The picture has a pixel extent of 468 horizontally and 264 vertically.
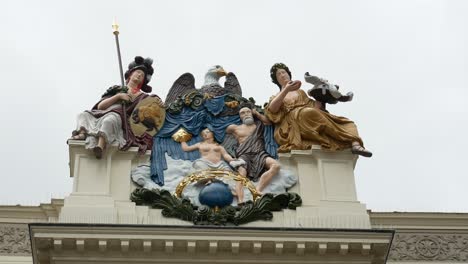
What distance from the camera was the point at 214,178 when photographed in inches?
744

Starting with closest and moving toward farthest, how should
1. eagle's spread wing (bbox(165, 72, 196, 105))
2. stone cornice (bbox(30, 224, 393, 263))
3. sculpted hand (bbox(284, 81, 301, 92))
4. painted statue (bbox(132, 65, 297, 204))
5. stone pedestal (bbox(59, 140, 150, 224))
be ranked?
stone cornice (bbox(30, 224, 393, 263)) → stone pedestal (bbox(59, 140, 150, 224)) → painted statue (bbox(132, 65, 297, 204)) → sculpted hand (bbox(284, 81, 301, 92)) → eagle's spread wing (bbox(165, 72, 196, 105))

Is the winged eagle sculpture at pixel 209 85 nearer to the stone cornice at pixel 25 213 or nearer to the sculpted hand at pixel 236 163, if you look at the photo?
the sculpted hand at pixel 236 163

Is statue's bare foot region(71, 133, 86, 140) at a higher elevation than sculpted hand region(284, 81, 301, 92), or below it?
below

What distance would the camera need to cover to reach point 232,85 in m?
21.0

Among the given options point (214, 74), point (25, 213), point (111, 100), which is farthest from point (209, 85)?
point (25, 213)

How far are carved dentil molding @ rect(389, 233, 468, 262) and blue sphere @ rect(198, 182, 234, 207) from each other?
3.59 metres

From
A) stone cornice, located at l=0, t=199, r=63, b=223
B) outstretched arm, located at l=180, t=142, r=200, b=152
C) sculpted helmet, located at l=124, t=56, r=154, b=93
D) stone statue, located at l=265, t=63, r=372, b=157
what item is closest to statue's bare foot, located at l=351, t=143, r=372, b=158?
stone statue, located at l=265, t=63, r=372, b=157

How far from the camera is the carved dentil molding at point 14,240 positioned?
19.8m

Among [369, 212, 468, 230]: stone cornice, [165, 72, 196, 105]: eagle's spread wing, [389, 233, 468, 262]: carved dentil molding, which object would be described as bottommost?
[389, 233, 468, 262]: carved dentil molding

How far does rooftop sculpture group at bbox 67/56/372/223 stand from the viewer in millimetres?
19125

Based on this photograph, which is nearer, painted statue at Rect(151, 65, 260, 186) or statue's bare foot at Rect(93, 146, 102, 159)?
statue's bare foot at Rect(93, 146, 102, 159)

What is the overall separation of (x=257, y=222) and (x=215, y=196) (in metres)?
0.85

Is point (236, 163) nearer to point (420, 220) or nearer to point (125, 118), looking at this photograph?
point (125, 118)

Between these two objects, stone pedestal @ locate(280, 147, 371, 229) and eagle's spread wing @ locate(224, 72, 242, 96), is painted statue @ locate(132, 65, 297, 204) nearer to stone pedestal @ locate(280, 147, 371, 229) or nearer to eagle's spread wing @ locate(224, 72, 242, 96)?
eagle's spread wing @ locate(224, 72, 242, 96)
